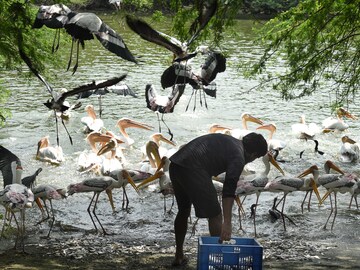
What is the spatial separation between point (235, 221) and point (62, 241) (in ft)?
7.78

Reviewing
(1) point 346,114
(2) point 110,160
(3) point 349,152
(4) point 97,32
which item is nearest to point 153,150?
(2) point 110,160

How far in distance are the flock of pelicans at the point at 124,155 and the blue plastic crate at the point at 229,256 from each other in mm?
1758

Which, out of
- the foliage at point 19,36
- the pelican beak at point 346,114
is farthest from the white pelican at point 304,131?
the foliage at point 19,36

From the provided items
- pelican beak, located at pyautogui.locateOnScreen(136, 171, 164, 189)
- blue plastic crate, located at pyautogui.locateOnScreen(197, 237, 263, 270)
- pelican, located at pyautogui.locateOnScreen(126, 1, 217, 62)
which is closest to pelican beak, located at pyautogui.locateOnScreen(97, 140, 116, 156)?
pelican beak, located at pyautogui.locateOnScreen(136, 171, 164, 189)

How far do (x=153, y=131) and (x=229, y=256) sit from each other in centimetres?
940

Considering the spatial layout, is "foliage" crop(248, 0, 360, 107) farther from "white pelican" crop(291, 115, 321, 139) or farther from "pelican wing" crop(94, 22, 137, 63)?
"pelican wing" crop(94, 22, 137, 63)

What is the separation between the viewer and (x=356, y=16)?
9312 millimetres

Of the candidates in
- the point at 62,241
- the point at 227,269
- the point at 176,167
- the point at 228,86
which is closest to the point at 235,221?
the point at 62,241

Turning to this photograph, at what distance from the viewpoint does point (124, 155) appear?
1310 cm

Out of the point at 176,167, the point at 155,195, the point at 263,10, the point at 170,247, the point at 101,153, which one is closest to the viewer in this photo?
the point at 176,167

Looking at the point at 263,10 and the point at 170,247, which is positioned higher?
the point at 263,10

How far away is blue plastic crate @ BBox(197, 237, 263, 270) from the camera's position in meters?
5.64

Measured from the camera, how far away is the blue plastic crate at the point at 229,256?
5.64m

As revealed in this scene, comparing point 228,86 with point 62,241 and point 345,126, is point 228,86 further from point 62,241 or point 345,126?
point 62,241
